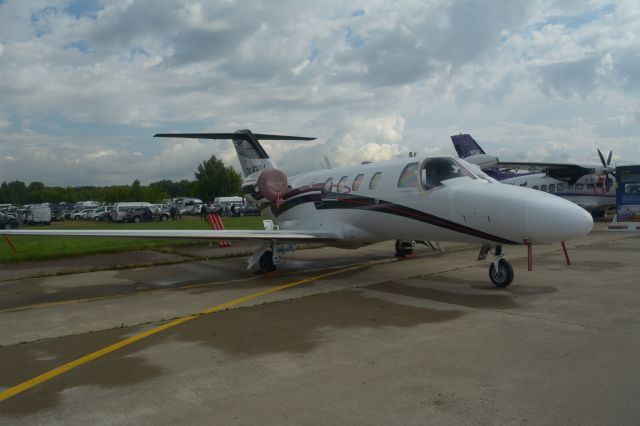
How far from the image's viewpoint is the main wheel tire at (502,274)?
8.60m

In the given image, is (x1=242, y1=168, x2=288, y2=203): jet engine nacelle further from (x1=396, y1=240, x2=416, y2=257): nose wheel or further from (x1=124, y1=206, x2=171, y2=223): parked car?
(x1=124, y1=206, x2=171, y2=223): parked car

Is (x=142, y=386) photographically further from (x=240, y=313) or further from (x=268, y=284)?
(x=268, y=284)

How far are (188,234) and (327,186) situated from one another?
377 centimetres

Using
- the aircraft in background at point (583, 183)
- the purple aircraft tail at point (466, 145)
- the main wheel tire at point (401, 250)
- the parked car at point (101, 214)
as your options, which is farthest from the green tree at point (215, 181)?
the main wheel tire at point (401, 250)

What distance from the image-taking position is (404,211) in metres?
9.77

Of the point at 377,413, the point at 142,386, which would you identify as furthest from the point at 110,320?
the point at 377,413

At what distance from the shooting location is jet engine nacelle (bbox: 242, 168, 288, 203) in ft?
45.7

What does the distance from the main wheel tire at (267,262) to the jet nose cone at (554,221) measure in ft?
19.9

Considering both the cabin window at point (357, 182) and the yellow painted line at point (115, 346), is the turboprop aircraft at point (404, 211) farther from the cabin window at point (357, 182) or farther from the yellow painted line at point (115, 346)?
the yellow painted line at point (115, 346)

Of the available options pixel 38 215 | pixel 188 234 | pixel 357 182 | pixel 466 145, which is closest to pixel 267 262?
pixel 188 234

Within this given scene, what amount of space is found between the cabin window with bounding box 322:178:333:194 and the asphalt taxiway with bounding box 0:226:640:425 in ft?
8.89

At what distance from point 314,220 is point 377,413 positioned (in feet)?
28.8

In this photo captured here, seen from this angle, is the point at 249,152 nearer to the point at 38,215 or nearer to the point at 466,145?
the point at 466,145

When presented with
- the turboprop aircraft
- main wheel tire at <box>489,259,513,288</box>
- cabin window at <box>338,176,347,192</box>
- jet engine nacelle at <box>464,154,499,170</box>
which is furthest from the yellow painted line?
jet engine nacelle at <box>464,154,499,170</box>
